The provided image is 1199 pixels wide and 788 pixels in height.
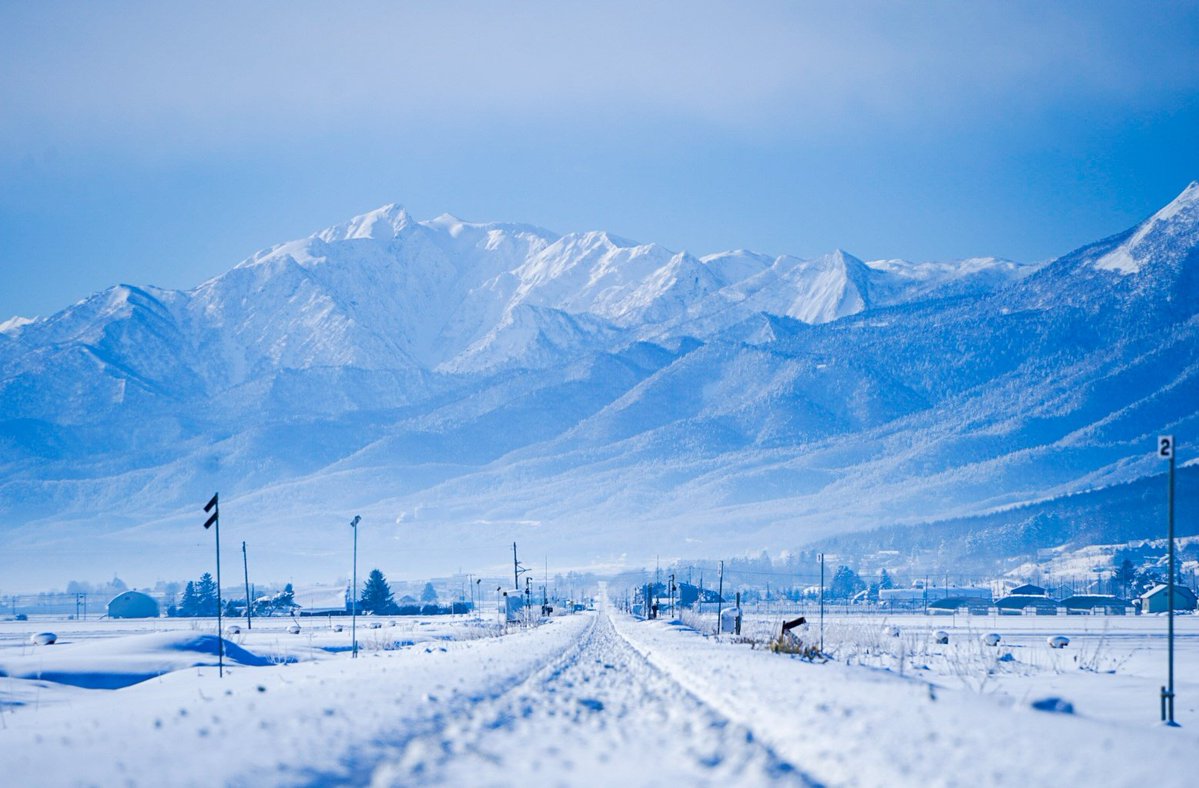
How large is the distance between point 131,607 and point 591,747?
143 metres

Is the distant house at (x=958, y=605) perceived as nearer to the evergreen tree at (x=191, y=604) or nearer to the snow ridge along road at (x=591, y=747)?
the evergreen tree at (x=191, y=604)

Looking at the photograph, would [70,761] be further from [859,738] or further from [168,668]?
[168,668]

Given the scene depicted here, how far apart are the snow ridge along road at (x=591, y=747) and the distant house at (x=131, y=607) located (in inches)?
5410

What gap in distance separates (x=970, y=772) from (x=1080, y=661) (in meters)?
28.1

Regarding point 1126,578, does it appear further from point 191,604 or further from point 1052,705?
point 1052,705

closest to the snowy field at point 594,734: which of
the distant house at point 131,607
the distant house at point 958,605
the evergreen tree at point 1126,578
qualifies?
the distant house at point 131,607

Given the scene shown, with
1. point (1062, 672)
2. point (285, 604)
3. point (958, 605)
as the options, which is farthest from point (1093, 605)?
point (1062, 672)

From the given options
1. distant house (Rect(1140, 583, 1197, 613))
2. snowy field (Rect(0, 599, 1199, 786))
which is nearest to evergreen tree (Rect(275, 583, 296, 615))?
distant house (Rect(1140, 583, 1197, 613))

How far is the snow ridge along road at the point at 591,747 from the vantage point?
33.4 feet

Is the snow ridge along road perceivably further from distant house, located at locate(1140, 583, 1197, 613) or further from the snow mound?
distant house, located at locate(1140, 583, 1197, 613)

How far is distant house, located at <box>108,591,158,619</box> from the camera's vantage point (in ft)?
473

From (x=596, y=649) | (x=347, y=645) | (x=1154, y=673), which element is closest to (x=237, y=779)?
(x=596, y=649)

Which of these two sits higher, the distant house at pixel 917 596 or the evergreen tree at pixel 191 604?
the evergreen tree at pixel 191 604

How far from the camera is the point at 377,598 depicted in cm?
14562
